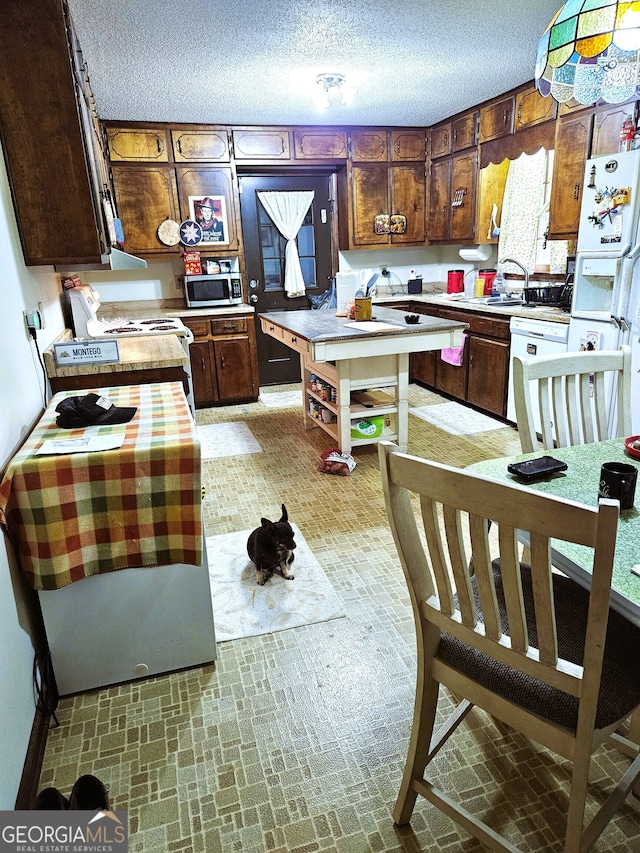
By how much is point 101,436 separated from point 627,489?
1.50m

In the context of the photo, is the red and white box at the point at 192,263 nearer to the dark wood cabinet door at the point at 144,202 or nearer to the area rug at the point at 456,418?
the dark wood cabinet door at the point at 144,202

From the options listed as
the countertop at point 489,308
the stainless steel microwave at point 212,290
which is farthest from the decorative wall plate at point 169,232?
the countertop at point 489,308

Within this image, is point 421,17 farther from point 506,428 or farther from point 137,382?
point 506,428

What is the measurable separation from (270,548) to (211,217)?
12.0 feet

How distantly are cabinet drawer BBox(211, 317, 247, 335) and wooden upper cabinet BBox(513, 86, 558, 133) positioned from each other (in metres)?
2.74

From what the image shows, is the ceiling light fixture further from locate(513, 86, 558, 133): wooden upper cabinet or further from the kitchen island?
the kitchen island

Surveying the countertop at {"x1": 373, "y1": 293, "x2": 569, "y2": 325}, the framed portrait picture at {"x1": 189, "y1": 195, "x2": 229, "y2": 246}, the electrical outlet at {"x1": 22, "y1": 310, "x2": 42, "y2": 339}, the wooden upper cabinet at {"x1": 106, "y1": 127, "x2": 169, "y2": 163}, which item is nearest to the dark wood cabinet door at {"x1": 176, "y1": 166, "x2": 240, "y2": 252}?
the framed portrait picture at {"x1": 189, "y1": 195, "x2": 229, "y2": 246}

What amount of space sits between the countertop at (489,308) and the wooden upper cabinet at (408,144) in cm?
135

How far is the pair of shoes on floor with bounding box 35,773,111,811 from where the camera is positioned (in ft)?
3.84

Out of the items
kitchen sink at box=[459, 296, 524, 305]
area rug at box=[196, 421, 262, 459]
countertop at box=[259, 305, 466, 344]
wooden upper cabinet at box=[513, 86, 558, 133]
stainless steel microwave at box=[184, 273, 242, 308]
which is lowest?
area rug at box=[196, 421, 262, 459]

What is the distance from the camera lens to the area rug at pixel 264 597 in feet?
6.72

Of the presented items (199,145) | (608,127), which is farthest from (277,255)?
(608,127)

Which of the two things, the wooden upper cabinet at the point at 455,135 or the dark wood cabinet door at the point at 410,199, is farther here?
the dark wood cabinet door at the point at 410,199

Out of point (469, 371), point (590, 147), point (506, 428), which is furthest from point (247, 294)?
point (590, 147)
